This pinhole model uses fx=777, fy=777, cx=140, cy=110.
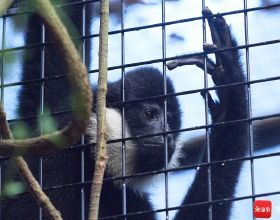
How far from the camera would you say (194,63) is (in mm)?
2762

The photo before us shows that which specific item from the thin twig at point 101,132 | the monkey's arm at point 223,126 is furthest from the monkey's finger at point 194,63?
the thin twig at point 101,132

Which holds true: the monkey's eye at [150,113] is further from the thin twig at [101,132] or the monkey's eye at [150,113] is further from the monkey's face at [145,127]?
the thin twig at [101,132]

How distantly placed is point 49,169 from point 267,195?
1.16 meters

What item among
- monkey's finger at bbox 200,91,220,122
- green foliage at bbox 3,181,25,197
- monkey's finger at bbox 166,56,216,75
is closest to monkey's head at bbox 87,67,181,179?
monkey's finger at bbox 200,91,220,122

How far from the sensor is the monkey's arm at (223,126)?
282 centimetres

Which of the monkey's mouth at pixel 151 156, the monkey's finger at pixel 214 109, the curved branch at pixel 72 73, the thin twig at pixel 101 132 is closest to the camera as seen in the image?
the curved branch at pixel 72 73

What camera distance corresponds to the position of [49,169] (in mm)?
3232

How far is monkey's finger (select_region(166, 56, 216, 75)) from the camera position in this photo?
2.69m

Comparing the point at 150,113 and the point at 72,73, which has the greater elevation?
the point at 150,113

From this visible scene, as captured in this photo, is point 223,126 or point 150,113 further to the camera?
point 150,113

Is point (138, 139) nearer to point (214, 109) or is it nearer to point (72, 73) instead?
point (214, 109)

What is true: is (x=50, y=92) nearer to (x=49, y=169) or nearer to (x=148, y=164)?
(x=49, y=169)

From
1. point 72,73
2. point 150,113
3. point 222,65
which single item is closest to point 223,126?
point 222,65

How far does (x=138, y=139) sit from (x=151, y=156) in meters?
0.14
